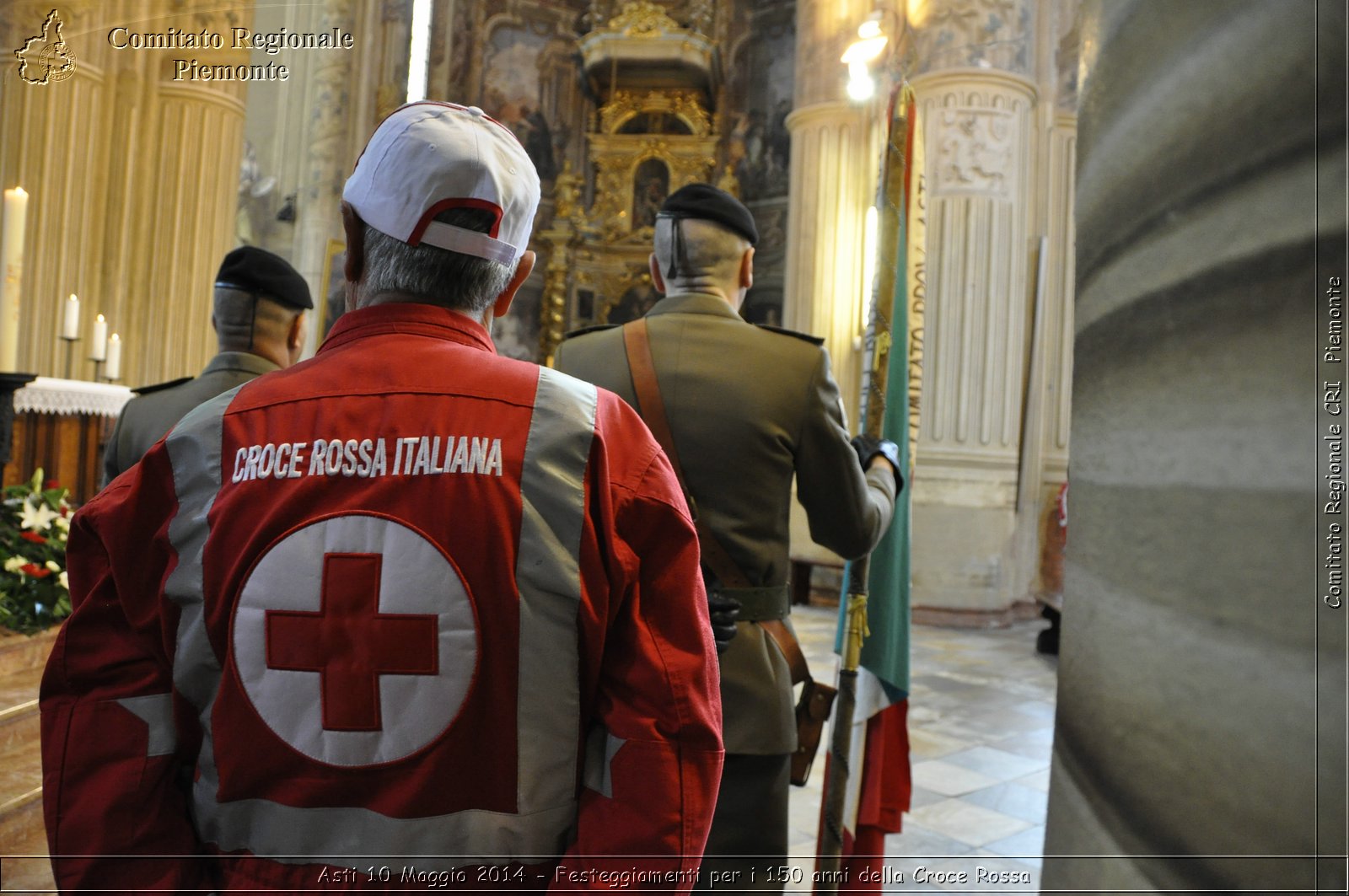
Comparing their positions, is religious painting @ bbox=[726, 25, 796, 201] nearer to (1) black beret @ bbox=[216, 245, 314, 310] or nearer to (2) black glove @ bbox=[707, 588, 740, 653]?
(1) black beret @ bbox=[216, 245, 314, 310]

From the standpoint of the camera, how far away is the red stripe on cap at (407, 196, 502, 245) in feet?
3.32

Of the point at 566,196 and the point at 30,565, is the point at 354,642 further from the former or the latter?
the point at 566,196

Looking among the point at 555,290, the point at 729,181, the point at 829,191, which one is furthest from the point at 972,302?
the point at 555,290

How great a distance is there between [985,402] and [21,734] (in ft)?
23.9

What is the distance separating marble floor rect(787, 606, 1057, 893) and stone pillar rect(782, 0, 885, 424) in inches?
154

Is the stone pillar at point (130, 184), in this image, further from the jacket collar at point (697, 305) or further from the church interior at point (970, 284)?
the jacket collar at point (697, 305)

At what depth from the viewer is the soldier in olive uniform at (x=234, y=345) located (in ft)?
8.18

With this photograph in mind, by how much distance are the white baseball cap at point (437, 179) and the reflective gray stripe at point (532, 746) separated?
220 mm

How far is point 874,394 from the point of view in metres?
2.25

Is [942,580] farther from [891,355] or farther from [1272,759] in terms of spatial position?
[1272,759]

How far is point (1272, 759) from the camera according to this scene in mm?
338

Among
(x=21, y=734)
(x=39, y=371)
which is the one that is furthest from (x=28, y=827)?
(x=39, y=371)

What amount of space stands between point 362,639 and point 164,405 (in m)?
1.96

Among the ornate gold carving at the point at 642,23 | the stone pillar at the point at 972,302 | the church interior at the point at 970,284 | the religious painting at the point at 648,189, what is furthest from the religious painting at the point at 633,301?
the stone pillar at the point at 972,302
